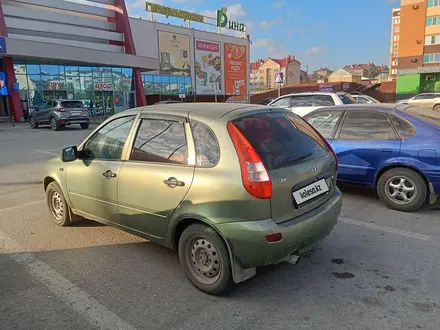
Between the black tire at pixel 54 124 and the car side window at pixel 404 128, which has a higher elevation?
the car side window at pixel 404 128

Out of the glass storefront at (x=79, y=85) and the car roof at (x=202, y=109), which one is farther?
the glass storefront at (x=79, y=85)

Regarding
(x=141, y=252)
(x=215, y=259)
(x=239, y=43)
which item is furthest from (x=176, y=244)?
(x=239, y=43)

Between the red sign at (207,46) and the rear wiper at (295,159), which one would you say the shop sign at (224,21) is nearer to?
the red sign at (207,46)

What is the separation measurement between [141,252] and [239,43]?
46.6 metres

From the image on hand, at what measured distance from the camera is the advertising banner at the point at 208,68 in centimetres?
4203

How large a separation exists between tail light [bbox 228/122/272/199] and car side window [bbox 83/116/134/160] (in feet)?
4.64

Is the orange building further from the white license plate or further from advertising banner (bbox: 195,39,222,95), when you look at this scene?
the white license plate

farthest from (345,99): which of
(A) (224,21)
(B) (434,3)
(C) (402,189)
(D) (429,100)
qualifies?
(B) (434,3)

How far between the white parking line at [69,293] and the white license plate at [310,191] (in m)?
1.68

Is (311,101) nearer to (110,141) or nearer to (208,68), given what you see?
(110,141)

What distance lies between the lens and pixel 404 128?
523cm

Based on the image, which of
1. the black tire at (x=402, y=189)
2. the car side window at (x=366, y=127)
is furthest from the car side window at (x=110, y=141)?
the black tire at (x=402, y=189)

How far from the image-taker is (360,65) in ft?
508

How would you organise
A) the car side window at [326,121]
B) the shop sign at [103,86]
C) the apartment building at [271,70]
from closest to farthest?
the car side window at [326,121] → the shop sign at [103,86] → the apartment building at [271,70]
